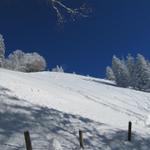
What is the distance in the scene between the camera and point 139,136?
1842 centimetres

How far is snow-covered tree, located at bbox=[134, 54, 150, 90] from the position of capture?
84.2 meters

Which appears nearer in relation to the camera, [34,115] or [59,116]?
[34,115]

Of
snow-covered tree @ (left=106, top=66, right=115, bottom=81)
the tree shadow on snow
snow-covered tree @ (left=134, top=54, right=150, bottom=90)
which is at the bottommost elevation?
the tree shadow on snow

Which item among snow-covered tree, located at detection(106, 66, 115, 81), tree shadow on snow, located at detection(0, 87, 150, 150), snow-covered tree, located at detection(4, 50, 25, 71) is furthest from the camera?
snow-covered tree, located at detection(106, 66, 115, 81)

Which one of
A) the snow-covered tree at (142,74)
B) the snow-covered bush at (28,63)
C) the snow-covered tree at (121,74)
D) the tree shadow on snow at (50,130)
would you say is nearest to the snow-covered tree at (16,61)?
the snow-covered bush at (28,63)

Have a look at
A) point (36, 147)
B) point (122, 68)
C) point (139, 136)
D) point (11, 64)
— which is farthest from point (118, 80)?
point (36, 147)

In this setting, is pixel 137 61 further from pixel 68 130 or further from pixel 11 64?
pixel 68 130

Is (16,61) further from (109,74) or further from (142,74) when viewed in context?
(142,74)

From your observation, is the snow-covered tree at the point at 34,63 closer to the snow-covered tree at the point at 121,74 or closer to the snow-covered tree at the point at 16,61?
the snow-covered tree at the point at 16,61

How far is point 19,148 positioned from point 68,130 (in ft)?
14.0

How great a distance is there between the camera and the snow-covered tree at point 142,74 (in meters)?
84.2

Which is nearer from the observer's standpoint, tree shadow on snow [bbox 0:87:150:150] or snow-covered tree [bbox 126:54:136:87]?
tree shadow on snow [bbox 0:87:150:150]

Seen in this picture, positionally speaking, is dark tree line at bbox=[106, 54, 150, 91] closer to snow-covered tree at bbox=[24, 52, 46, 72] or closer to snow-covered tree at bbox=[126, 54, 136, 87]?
snow-covered tree at bbox=[126, 54, 136, 87]

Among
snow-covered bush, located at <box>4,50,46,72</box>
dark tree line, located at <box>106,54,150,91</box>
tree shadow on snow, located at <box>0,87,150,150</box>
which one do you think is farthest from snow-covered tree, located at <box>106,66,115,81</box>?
tree shadow on snow, located at <box>0,87,150,150</box>
